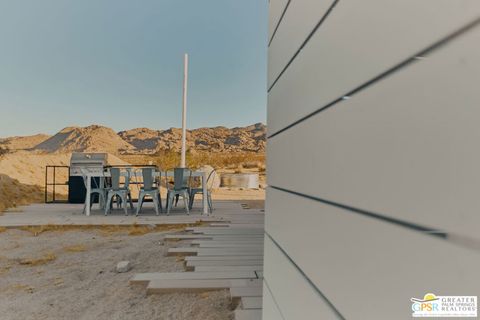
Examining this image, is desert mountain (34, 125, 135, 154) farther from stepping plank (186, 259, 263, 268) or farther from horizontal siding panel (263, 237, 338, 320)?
horizontal siding panel (263, 237, 338, 320)

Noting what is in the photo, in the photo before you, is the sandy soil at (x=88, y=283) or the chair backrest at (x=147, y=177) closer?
the sandy soil at (x=88, y=283)

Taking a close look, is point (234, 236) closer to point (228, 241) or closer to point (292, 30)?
point (228, 241)

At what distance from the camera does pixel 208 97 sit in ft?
89.5

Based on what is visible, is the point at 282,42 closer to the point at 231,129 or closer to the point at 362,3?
the point at 362,3

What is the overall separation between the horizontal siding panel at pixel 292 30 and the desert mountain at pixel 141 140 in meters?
43.1

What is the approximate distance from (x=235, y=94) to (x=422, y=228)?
28.8 m

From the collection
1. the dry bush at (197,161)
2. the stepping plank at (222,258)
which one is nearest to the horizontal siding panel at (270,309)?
the stepping plank at (222,258)

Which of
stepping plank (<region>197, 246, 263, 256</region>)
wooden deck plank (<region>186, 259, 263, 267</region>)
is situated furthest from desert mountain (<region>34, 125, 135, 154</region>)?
wooden deck plank (<region>186, 259, 263, 267</region>)

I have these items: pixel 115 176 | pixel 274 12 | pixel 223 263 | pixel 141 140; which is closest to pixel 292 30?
pixel 274 12

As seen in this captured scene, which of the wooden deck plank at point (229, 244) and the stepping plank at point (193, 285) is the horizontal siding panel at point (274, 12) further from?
the wooden deck plank at point (229, 244)

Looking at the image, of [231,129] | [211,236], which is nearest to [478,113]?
[211,236]

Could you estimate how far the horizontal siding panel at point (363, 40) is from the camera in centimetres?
38

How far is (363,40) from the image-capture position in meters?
0.55

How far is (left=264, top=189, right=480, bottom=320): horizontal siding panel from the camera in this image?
1.12 feet
